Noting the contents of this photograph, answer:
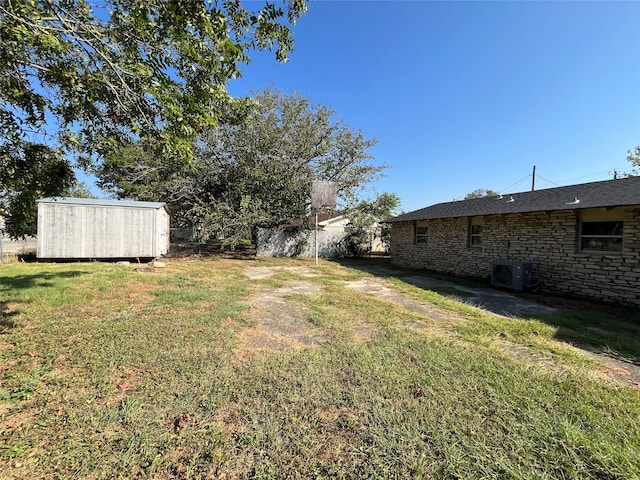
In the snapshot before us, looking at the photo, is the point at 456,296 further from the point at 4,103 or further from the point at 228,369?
the point at 4,103

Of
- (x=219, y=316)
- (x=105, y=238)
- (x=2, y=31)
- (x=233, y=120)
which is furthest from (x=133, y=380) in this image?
(x=105, y=238)

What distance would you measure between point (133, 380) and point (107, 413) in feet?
1.49

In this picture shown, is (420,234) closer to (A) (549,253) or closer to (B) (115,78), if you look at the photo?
(A) (549,253)

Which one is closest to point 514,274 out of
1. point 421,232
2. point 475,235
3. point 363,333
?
point 475,235

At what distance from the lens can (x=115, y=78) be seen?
2695mm

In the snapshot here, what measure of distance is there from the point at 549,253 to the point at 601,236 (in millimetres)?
1093

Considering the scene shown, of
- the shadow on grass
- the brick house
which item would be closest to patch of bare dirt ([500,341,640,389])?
the shadow on grass

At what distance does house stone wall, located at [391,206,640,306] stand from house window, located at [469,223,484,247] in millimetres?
133

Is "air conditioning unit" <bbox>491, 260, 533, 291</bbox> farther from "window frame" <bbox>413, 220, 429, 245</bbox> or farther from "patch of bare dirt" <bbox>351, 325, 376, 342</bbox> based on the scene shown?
"patch of bare dirt" <bbox>351, 325, 376, 342</bbox>

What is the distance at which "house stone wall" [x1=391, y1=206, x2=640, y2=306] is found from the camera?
578 cm

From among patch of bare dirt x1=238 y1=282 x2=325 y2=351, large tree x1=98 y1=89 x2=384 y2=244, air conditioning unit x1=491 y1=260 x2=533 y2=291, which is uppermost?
large tree x1=98 y1=89 x2=384 y2=244

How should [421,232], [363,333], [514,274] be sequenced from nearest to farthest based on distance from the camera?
[363,333]
[514,274]
[421,232]

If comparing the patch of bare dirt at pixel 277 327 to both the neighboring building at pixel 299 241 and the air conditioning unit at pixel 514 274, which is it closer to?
the air conditioning unit at pixel 514 274

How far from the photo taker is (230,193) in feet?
44.4
